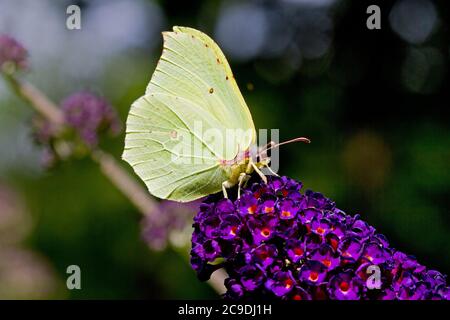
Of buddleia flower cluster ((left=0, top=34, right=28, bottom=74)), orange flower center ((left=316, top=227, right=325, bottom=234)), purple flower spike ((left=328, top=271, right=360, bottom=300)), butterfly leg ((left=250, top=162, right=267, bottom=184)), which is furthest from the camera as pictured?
buddleia flower cluster ((left=0, top=34, right=28, bottom=74))

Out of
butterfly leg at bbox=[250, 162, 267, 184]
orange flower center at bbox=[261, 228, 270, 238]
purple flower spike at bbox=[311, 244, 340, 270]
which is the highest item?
butterfly leg at bbox=[250, 162, 267, 184]

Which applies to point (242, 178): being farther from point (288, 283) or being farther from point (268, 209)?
point (288, 283)

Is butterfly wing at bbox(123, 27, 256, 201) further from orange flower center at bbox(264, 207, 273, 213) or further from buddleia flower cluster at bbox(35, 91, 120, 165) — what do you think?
buddleia flower cluster at bbox(35, 91, 120, 165)

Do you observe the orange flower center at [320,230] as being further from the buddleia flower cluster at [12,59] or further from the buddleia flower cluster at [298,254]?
the buddleia flower cluster at [12,59]

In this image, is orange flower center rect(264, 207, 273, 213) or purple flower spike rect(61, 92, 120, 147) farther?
purple flower spike rect(61, 92, 120, 147)

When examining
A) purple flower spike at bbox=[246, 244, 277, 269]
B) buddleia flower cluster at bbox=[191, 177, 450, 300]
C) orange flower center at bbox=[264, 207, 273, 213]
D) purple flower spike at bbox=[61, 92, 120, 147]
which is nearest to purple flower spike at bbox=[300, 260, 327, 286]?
buddleia flower cluster at bbox=[191, 177, 450, 300]
